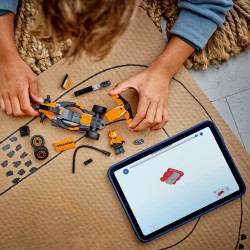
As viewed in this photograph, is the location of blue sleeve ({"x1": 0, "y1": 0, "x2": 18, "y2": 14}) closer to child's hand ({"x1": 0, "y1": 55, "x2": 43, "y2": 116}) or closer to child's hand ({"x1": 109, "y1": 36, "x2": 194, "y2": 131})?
child's hand ({"x1": 0, "y1": 55, "x2": 43, "y2": 116})

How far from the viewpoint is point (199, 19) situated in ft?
2.32

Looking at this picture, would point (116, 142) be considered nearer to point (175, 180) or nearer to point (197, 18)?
point (175, 180)

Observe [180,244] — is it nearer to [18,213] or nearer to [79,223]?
[79,223]

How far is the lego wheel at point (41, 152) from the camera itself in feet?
2.28

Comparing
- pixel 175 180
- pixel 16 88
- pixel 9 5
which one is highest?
pixel 9 5

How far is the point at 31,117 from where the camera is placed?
711 mm

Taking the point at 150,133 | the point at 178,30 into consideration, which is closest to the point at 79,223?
the point at 150,133

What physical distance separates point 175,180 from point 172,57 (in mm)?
238

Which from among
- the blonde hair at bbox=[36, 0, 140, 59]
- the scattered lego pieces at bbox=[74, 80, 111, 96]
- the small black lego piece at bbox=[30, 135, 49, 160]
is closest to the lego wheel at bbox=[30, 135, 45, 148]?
the small black lego piece at bbox=[30, 135, 49, 160]

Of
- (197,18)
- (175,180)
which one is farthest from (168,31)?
(175,180)

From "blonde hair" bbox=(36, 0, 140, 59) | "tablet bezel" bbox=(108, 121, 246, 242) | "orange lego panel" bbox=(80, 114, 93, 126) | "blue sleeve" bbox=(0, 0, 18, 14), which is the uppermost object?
"blonde hair" bbox=(36, 0, 140, 59)

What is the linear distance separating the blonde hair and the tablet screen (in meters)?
0.27

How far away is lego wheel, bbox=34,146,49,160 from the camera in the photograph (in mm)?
696

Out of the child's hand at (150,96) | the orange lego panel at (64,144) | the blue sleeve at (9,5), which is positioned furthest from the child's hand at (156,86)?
the blue sleeve at (9,5)
